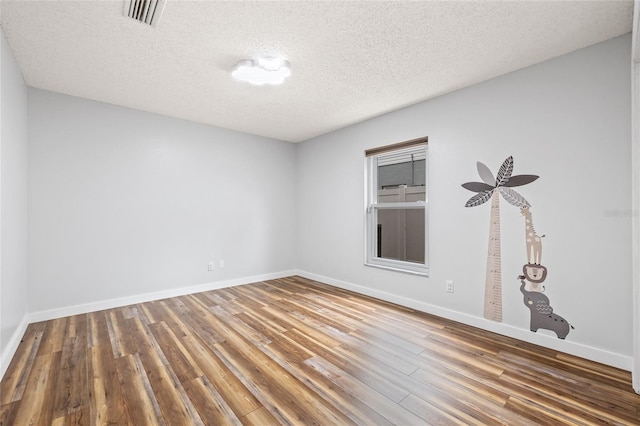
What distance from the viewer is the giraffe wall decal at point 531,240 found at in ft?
8.68

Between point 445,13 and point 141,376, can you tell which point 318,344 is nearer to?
point 141,376

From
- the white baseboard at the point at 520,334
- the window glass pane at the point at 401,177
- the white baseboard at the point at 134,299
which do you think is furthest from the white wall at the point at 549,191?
the white baseboard at the point at 134,299

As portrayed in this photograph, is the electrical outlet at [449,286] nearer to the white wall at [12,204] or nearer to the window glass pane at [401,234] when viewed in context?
the window glass pane at [401,234]

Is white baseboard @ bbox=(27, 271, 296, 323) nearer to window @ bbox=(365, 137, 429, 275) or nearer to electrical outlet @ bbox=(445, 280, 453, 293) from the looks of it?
window @ bbox=(365, 137, 429, 275)

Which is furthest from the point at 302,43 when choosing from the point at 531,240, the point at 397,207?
the point at 531,240

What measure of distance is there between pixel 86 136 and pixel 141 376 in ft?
9.69

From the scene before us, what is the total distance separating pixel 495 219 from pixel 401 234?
1409mm

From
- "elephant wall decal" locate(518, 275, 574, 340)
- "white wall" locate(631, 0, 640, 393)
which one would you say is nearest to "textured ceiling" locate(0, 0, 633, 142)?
"white wall" locate(631, 0, 640, 393)

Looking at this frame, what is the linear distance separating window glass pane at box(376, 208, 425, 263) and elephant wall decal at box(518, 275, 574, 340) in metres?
1.26

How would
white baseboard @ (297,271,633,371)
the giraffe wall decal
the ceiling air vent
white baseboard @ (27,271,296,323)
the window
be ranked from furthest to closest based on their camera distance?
the window < white baseboard @ (27,271,296,323) < the giraffe wall decal < white baseboard @ (297,271,633,371) < the ceiling air vent

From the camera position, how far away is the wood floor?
5.64 feet

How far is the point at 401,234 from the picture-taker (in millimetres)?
4176

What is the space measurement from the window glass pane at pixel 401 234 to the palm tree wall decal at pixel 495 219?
0.92 metres

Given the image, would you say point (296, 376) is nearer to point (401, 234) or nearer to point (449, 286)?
point (449, 286)
